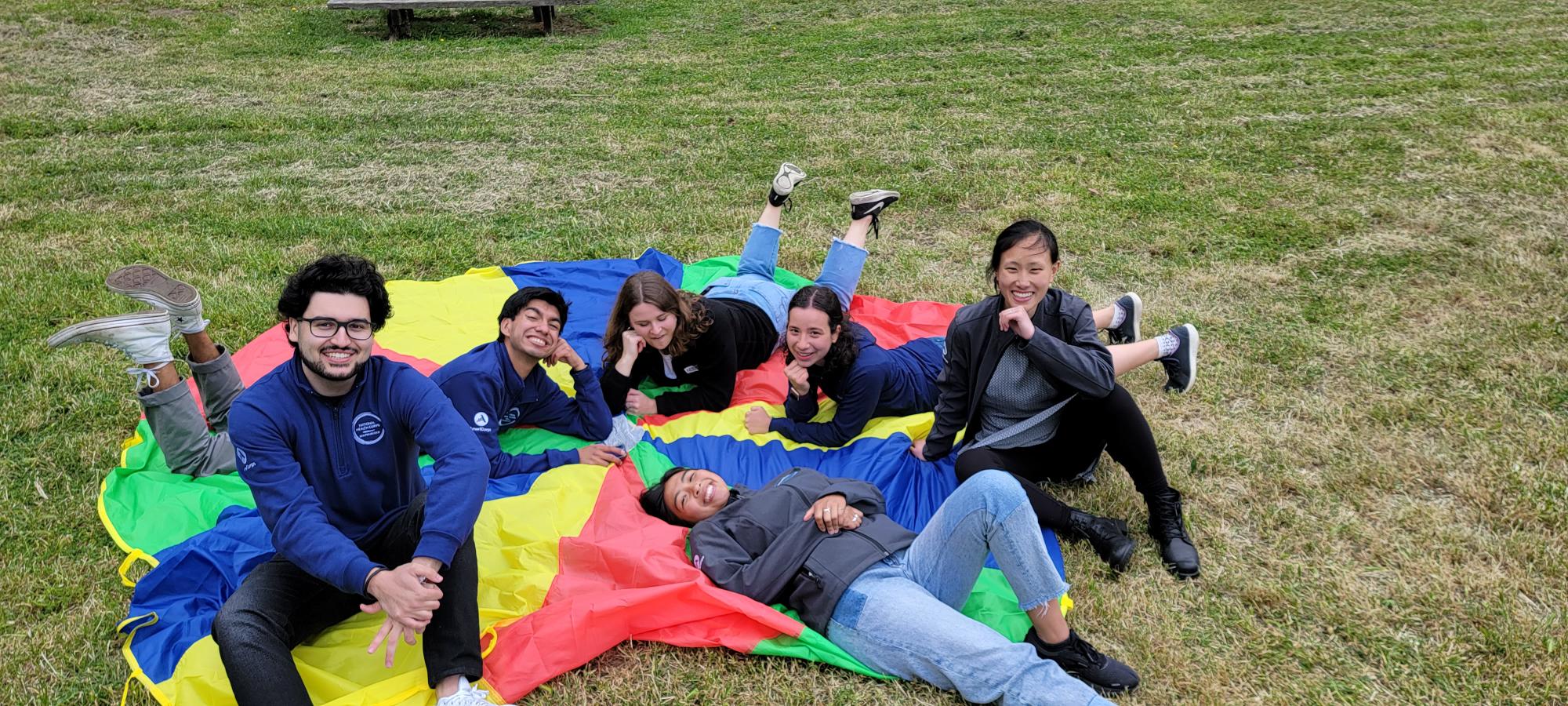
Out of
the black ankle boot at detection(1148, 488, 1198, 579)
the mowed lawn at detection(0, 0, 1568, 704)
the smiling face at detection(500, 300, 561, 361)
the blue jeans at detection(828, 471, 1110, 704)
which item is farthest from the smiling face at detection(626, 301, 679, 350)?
the black ankle boot at detection(1148, 488, 1198, 579)

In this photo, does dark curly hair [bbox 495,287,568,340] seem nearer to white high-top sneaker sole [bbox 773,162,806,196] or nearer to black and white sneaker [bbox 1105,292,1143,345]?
white high-top sneaker sole [bbox 773,162,806,196]

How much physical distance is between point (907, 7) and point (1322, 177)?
934cm

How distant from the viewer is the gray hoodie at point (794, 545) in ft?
12.7

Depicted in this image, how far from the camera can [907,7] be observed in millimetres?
16891

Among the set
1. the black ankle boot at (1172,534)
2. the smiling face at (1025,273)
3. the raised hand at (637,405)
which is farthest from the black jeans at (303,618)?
the black ankle boot at (1172,534)

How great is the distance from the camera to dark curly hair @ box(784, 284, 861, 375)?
16.5 feet

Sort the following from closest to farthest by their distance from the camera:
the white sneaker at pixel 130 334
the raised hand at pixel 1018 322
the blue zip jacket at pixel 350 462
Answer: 1. the blue zip jacket at pixel 350 462
2. the raised hand at pixel 1018 322
3. the white sneaker at pixel 130 334

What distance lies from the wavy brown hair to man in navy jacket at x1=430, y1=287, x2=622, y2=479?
1.22 feet

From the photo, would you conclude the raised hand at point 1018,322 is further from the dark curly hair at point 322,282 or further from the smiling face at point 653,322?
the dark curly hair at point 322,282

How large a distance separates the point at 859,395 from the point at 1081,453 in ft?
3.76

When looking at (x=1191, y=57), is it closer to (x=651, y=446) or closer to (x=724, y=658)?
(x=651, y=446)

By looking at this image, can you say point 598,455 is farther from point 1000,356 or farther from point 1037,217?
point 1037,217

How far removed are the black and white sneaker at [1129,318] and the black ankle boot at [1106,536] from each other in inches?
66.4

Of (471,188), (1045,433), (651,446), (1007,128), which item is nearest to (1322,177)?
(1007,128)
